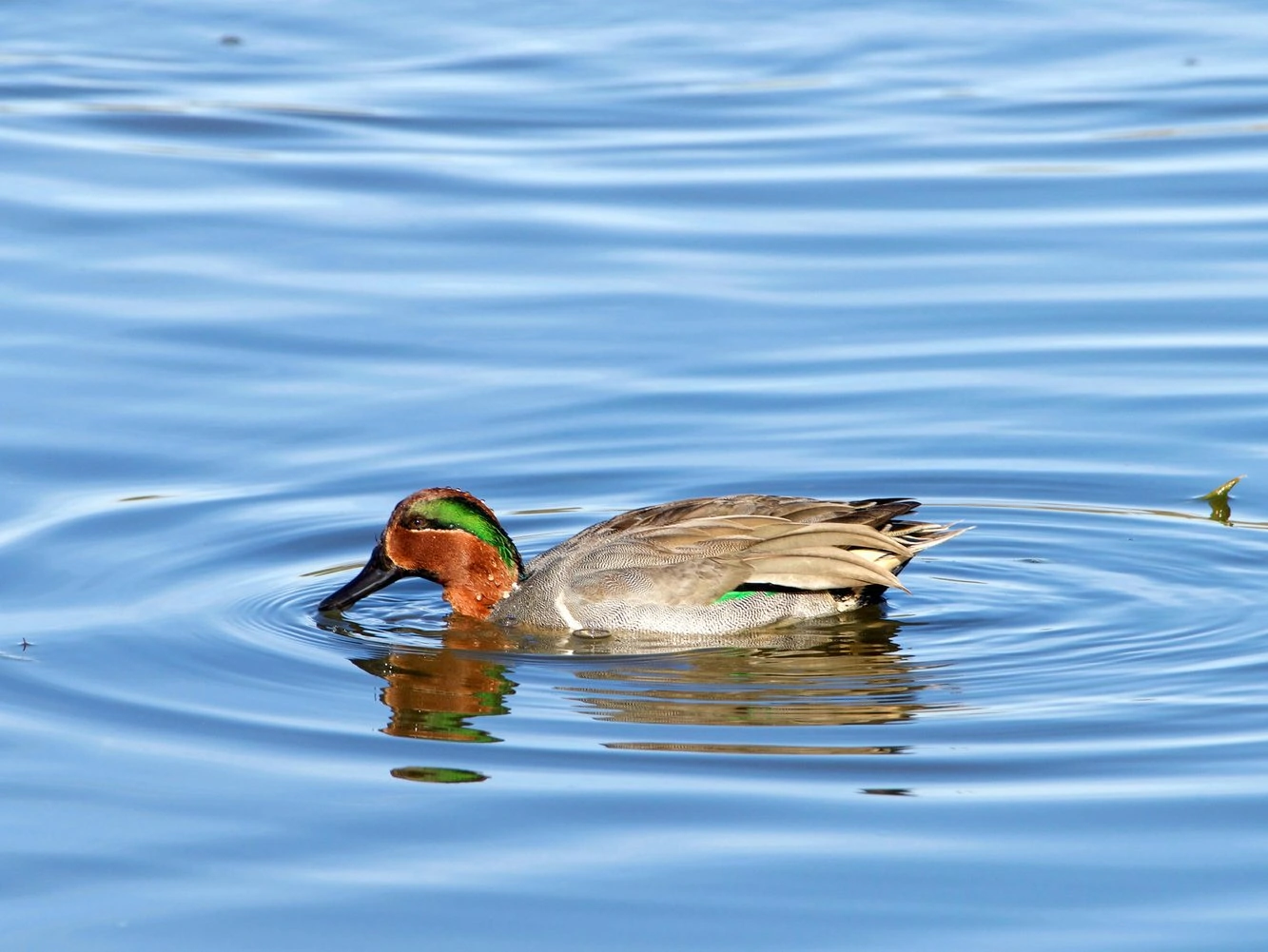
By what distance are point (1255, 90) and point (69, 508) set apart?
1218cm

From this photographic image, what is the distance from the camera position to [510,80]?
20.0m

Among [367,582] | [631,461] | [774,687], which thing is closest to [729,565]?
[774,687]

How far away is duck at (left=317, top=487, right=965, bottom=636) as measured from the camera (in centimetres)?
924

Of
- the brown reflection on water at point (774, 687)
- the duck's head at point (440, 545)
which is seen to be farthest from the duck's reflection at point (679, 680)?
the duck's head at point (440, 545)

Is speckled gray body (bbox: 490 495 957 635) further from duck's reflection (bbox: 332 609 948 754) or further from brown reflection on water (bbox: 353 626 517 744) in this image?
brown reflection on water (bbox: 353 626 517 744)

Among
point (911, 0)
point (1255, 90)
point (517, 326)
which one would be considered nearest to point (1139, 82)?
point (1255, 90)

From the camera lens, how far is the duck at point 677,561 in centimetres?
924

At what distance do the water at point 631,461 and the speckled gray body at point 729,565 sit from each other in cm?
18

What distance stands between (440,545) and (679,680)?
5.20 feet

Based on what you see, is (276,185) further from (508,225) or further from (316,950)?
(316,950)

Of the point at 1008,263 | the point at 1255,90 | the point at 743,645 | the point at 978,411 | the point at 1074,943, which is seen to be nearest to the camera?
the point at 1074,943

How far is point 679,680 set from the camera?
8570 millimetres

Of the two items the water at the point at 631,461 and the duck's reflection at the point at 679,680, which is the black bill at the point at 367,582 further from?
the duck's reflection at the point at 679,680

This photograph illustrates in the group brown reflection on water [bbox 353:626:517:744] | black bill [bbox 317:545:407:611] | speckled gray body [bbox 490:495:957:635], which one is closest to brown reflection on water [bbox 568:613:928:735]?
speckled gray body [bbox 490:495:957:635]
